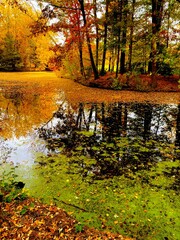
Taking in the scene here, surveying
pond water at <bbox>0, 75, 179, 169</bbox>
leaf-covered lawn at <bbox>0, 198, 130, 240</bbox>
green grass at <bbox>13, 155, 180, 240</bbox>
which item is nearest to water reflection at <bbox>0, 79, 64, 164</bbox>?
pond water at <bbox>0, 75, 179, 169</bbox>

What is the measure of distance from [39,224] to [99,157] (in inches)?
121

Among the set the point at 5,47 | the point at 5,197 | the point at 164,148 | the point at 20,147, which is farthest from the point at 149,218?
the point at 5,47

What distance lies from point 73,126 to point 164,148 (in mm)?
3863

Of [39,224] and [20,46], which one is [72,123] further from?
[20,46]

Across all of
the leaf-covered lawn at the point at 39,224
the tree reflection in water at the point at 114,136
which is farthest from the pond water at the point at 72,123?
the leaf-covered lawn at the point at 39,224

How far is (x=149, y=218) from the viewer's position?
12.0 ft

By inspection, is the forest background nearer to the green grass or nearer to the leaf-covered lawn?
the green grass

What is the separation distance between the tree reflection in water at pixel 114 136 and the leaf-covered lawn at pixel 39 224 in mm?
1745

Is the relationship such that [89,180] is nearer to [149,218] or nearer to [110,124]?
[149,218]

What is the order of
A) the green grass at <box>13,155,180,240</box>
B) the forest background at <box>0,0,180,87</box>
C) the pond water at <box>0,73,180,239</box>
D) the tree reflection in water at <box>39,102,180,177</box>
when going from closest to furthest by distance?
the green grass at <box>13,155,180,240</box> < the pond water at <box>0,73,180,239</box> < the tree reflection in water at <box>39,102,180,177</box> < the forest background at <box>0,0,180,87</box>

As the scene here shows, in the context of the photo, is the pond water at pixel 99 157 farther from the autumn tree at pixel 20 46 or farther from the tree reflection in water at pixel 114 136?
the autumn tree at pixel 20 46

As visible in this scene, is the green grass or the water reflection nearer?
the green grass

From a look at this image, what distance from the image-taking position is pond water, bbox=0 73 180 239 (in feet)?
13.2

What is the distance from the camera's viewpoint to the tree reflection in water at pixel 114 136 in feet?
19.2
